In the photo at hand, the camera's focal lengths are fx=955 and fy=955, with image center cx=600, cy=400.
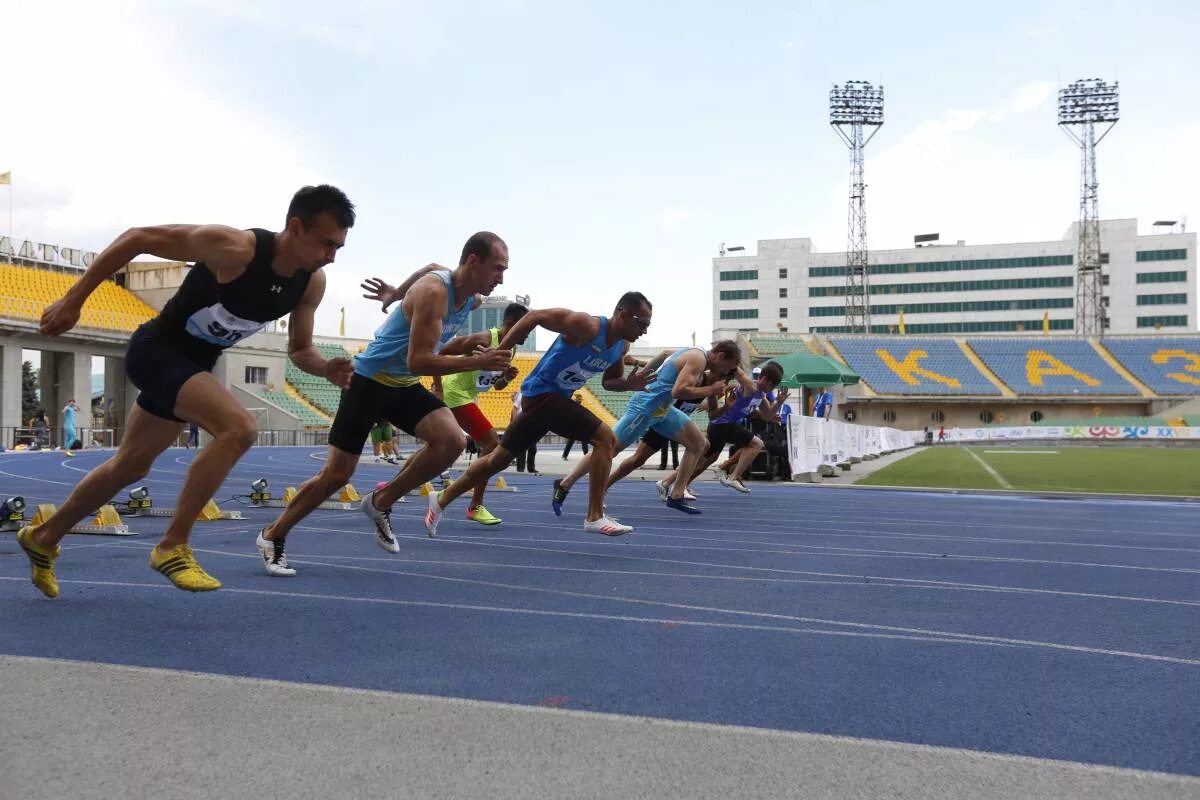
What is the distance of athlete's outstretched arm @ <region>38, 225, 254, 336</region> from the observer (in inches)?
140

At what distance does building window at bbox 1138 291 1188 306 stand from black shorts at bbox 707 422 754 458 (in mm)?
83226

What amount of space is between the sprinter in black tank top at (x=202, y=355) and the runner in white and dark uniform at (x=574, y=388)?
106 inches

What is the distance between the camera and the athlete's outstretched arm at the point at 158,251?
3566 mm

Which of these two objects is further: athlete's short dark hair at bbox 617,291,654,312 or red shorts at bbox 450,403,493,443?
red shorts at bbox 450,403,493,443

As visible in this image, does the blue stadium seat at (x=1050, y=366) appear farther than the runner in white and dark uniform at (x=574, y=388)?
Yes

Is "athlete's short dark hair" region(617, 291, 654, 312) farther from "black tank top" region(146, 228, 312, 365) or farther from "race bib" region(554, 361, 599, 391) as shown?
"black tank top" region(146, 228, 312, 365)

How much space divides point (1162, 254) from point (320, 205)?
91.9 m

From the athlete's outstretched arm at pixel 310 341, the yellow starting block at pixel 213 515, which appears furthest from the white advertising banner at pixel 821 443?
the athlete's outstretched arm at pixel 310 341

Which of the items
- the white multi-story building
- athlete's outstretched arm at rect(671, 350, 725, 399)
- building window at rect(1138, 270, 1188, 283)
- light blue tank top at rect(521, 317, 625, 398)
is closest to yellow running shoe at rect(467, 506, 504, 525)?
light blue tank top at rect(521, 317, 625, 398)

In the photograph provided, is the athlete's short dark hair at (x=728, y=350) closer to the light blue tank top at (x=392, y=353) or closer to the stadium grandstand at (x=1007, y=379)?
the light blue tank top at (x=392, y=353)

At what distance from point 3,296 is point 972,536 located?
34.5 m

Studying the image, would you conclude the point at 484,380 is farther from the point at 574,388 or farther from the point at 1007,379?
the point at 1007,379

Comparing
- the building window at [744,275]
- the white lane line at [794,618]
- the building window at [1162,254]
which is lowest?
the white lane line at [794,618]

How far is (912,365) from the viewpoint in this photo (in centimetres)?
6128
